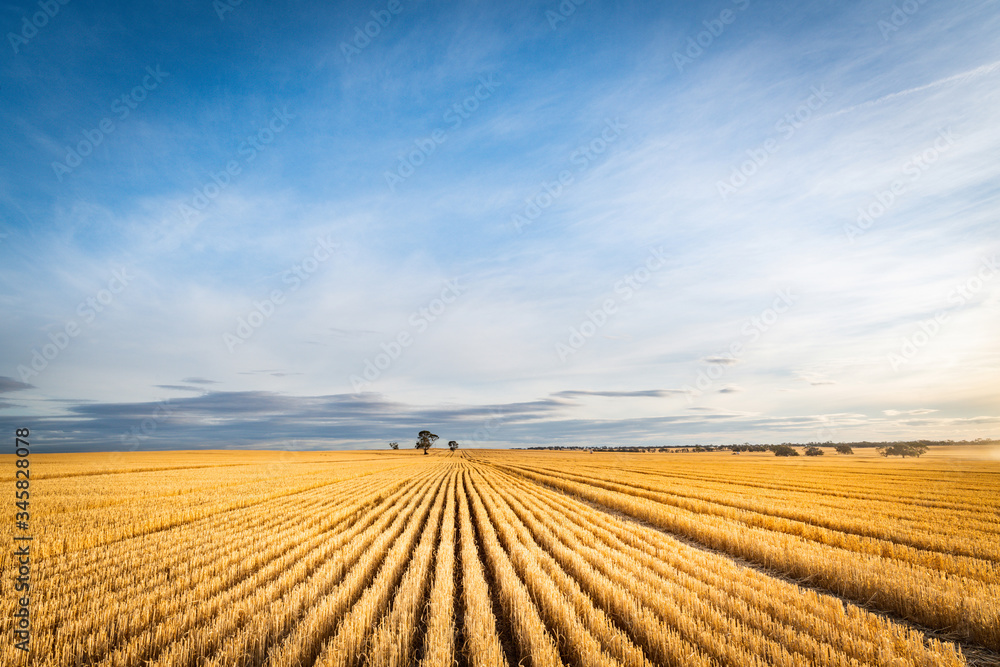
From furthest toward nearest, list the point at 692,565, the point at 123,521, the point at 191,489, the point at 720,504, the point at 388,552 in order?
1. the point at 191,489
2. the point at 720,504
3. the point at 123,521
4. the point at 388,552
5. the point at 692,565

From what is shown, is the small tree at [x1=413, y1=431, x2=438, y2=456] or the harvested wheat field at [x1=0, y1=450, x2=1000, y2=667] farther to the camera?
the small tree at [x1=413, y1=431, x2=438, y2=456]

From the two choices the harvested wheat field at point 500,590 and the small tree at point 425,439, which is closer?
the harvested wheat field at point 500,590

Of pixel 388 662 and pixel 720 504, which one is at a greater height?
pixel 388 662

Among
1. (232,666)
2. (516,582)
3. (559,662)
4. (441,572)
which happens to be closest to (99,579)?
(232,666)

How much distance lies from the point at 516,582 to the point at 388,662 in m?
3.17

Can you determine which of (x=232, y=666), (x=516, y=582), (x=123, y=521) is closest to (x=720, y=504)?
(x=516, y=582)

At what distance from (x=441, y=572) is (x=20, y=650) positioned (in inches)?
221

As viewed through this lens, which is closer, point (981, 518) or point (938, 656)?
point (938, 656)

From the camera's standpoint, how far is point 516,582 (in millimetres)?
7562

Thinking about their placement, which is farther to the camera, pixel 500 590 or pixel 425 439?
pixel 425 439

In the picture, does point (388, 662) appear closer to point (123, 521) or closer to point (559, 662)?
point (559, 662)

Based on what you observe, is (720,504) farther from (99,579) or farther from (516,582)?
(99,579)

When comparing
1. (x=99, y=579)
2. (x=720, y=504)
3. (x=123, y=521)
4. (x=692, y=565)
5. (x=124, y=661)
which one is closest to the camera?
(x=124, y=661)

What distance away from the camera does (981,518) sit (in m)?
14.9
